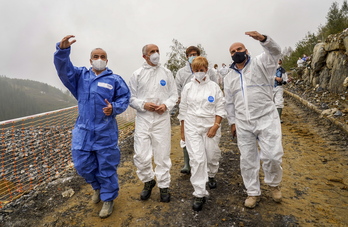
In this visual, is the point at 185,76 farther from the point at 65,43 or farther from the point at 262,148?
the point at 65,43

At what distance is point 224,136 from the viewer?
6703 mm

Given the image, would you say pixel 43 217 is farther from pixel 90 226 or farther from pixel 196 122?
pixel 196 122

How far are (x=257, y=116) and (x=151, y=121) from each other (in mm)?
1381

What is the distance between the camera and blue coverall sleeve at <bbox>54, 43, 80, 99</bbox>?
2.66m

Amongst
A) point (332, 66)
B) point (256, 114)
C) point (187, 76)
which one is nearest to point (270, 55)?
point (256, 114)

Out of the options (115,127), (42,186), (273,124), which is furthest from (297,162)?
(42,186)

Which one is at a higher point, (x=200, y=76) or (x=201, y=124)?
(x=200, y=76)

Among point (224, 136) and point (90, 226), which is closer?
point (90, 226)

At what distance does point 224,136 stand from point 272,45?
4290mm

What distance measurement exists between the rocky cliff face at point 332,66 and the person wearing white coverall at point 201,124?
24.9 ft

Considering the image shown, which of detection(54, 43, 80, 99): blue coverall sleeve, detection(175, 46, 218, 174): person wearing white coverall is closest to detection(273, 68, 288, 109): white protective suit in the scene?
detection(175, 46, 218, 174): person wearing white coverall

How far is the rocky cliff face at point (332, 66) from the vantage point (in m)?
9.08

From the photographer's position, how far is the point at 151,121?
3170 mm

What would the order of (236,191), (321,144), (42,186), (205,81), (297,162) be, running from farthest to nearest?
1. (321,144)
2. (297,162)
3. (42,186)
4. (236,191)
5. (205,81)
